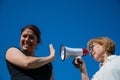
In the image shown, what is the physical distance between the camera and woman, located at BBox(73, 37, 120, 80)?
1375 millimetres

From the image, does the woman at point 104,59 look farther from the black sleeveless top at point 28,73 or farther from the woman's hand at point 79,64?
the black sleeveless top at point 28,73

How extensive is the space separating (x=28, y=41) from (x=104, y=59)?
0.46 metres

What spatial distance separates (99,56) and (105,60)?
6 cm

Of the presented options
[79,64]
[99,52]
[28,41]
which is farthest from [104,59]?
[28,41]

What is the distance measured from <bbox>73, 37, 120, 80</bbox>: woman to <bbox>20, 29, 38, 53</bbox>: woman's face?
1.16 ft

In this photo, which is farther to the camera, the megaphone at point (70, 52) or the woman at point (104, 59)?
the megaphone at point (70, 52)

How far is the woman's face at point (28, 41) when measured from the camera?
1.54 m

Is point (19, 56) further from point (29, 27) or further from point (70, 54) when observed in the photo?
point (70, 54)

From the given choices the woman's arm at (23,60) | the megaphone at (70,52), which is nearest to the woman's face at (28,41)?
the woman's arm at (23,60)

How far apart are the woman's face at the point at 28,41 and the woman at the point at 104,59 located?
13.9 inches

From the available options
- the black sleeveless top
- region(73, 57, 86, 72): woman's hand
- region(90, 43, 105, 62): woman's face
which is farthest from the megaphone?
the black sleeveless top

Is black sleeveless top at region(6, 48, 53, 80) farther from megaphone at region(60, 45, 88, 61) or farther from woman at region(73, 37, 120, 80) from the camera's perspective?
megaphone at region(60, 45, 88, 61)

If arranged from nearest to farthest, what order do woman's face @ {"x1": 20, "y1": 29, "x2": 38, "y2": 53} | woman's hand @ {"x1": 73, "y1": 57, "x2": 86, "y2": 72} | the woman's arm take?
the woman's arm < woman's face @ {"x1": 20, "y1": 29, "x2": 38, "y2": 53} < woman's hand @ {"x1": 73, "y1": 57, "x2": 86, "y2": 72}

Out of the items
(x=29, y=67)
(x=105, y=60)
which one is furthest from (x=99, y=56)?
(x=29, y=67)
